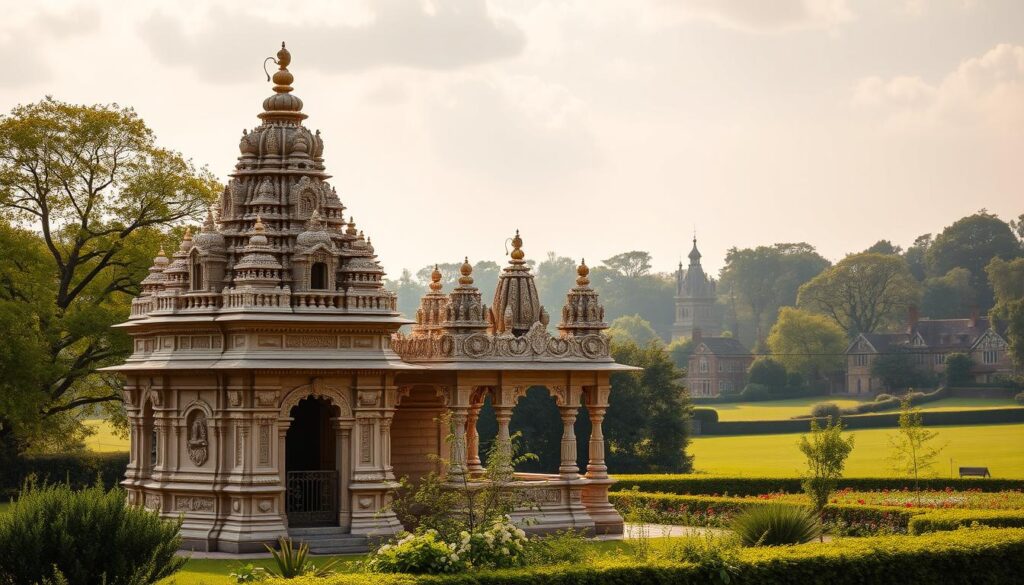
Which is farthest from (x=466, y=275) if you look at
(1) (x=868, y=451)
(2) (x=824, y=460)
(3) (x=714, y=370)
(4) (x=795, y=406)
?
(3) (x=714, y=370)

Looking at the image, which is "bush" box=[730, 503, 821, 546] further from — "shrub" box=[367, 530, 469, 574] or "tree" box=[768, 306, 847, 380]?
"tree" box=[768, 306, 847, 380]

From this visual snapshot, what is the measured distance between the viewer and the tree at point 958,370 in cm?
10044

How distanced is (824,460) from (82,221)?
71.0ft

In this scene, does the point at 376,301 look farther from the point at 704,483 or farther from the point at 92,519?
the point at 704,483

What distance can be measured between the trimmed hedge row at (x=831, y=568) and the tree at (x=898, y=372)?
3311 inches

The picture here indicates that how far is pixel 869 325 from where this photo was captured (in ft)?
414

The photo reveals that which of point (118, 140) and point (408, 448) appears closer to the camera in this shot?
point (408, 448)

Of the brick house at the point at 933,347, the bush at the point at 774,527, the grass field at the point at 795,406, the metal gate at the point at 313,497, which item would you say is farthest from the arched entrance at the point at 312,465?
the brick house at the point at 933,347

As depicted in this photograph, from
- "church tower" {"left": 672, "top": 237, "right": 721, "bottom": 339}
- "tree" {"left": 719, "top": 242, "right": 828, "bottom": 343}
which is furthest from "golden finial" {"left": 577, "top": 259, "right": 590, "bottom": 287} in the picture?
"church tower" {"left": 672, "top": 237, "right": 721, "bottom": 339}

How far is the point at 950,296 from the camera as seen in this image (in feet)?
443

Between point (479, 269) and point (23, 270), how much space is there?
147248mm

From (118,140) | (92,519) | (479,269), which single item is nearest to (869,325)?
(479,269)

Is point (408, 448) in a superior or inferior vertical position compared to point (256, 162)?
inferior

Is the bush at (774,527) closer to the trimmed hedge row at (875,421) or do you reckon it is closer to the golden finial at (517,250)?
the golden finial at (517,250)
